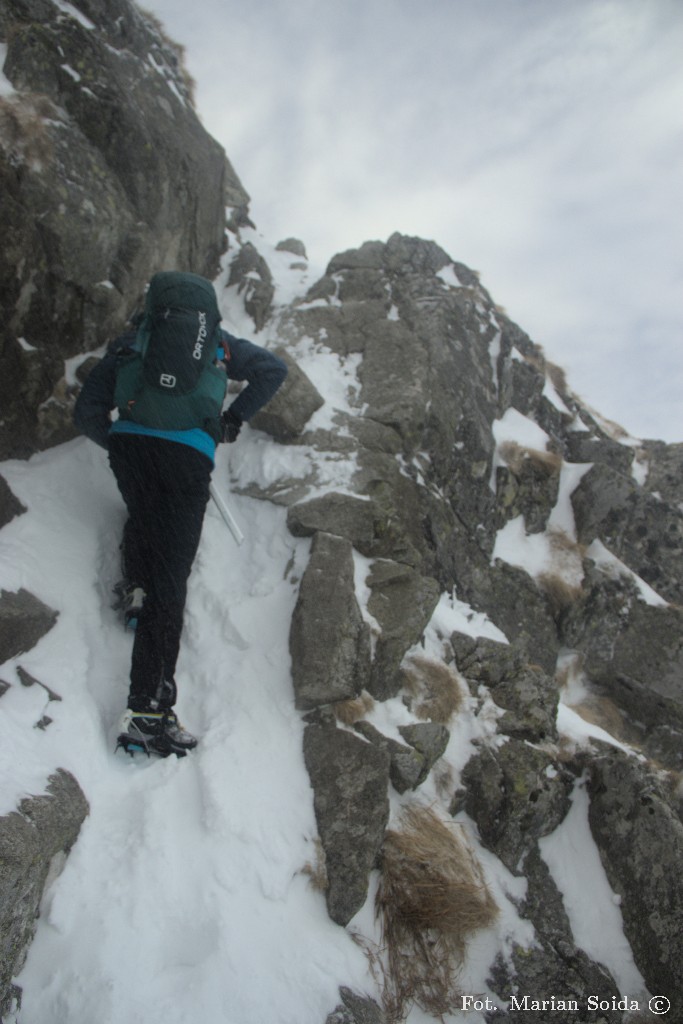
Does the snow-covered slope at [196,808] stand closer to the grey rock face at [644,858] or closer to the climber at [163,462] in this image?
the grey rock face at [644,858]

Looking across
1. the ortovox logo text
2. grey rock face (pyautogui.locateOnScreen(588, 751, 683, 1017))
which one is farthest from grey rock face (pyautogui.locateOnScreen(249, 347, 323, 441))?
grey rock face (pyautogui.locateOnScreen(588, 751, 683, 1017))

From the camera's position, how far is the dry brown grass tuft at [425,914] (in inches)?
174

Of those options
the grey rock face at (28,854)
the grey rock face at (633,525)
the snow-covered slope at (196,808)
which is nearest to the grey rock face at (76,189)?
the snow-covered slope at (196,808)

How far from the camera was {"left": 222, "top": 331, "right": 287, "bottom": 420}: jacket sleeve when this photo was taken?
6156mm

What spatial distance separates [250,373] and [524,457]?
25.3 ft

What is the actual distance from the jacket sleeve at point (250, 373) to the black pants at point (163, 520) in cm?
106

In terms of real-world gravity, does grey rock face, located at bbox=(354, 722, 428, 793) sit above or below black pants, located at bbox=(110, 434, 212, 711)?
below

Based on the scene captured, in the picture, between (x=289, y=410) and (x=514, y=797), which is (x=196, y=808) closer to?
(x=514, y=797)

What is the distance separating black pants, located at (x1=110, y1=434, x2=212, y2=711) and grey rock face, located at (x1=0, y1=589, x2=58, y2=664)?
85 centimetres

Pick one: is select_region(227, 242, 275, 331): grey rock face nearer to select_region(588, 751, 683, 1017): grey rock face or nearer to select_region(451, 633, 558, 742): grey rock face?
select_region(451, 633, 558, 742): grey rock face

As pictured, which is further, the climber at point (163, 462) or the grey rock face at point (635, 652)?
the grey rock face at point (635, 652)

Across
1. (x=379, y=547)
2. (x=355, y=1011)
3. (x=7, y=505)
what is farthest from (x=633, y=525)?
(x=7, y=505)

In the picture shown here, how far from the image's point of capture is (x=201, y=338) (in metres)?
5.40

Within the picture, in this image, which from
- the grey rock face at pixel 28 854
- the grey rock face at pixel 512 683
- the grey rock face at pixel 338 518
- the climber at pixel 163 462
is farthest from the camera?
the grey rock face at pixel 338 518
